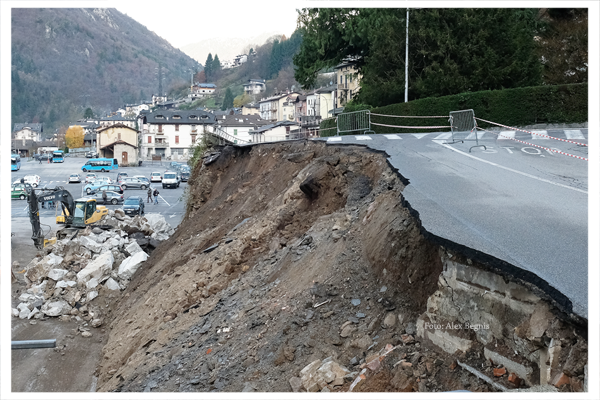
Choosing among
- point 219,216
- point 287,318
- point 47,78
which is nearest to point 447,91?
point 219,216

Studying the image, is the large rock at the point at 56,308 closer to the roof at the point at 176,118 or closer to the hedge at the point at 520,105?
the hedge at the point at 520,105

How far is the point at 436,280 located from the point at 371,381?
4.68 ft

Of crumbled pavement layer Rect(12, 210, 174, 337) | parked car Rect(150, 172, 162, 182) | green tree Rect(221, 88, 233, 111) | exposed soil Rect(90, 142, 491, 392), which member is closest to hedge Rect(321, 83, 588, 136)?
exposed soil Rect(90, 142, 491, 392)

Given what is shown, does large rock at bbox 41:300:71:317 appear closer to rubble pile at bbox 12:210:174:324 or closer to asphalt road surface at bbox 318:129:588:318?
rubble pile at bbox 12:210:174:324

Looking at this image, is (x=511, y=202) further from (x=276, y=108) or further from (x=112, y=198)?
(x=276, y=108)

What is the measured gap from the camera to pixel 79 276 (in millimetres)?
20078

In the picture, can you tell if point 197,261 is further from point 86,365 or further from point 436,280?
point 436,280

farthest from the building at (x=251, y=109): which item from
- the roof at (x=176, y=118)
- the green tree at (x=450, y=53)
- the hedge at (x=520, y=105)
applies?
the hedge at (x=520, y=105)

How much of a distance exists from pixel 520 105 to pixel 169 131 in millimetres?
82641

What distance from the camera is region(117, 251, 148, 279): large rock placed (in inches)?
800

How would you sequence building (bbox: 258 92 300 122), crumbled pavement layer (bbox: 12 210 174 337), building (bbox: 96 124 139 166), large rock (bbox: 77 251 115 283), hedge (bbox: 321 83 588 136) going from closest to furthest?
crumbled pavement layer (bbox: 12 210 174 337), large rock (bbox: 77 251 115 283), hedge (bbox: 321 83 588 136), building (bbox: 96 124 139 166), building (bbox: 258 92 300 122)

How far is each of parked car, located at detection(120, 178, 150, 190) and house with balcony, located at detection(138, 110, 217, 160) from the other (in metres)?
40.1

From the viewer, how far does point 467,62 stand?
27.2 meters

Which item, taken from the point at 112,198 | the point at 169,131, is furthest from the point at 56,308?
the point at 169,131
